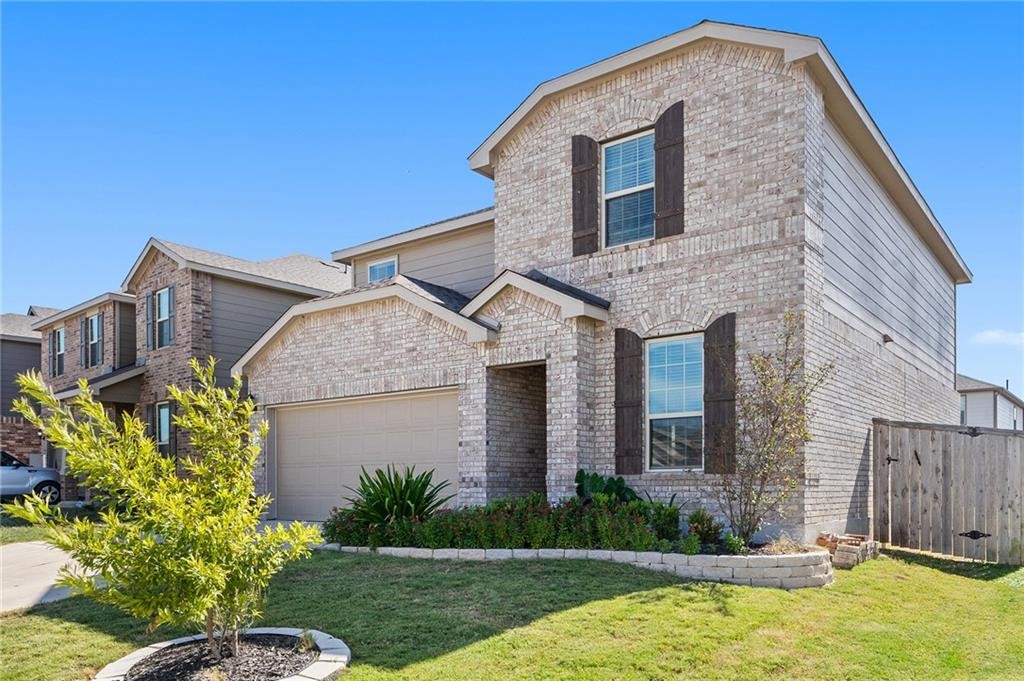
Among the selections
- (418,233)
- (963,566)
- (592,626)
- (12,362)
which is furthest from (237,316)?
(963,566)

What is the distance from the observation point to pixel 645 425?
39.3ft

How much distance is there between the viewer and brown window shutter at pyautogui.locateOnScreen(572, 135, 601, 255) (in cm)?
1295

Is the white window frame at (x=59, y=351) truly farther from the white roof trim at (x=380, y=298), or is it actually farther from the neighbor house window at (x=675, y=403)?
the neighbor house window at (x=675, y=403)

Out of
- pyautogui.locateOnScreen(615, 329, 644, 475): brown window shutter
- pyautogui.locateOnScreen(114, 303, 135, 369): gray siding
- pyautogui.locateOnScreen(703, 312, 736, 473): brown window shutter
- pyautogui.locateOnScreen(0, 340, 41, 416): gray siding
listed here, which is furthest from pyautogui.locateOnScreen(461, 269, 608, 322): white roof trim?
pyautogui.locateOnScreen(0, 340, 41, 416): gray siding

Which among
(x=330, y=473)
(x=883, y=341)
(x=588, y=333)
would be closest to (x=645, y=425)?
(x=588, y=333)

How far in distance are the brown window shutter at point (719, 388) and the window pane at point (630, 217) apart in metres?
1.98

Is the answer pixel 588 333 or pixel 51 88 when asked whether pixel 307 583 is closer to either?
pixel 588 333

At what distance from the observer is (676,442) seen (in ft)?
38.4

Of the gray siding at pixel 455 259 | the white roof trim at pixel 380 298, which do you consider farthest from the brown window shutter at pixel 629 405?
the gray siding at pixel 455 259

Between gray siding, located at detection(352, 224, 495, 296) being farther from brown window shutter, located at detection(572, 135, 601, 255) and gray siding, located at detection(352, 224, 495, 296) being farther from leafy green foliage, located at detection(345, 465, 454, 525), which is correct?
leafy green foliage, located at detection(345, 465, 454, 525)

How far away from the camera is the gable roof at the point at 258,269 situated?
65.0ft

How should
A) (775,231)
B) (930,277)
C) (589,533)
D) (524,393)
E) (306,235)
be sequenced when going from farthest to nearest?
(306,235)
(930,277)
(524,393)
(775,231)
(589,533)

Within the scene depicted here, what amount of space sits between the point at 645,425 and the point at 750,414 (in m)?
2.16

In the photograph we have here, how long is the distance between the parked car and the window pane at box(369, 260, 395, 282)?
10023 millimetres
